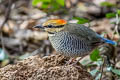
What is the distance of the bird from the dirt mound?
25 cm

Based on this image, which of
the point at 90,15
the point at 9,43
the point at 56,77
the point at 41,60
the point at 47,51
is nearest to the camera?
the point at 56,77

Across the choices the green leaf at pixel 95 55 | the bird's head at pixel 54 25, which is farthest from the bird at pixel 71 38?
the green leaf at pixel 95 55

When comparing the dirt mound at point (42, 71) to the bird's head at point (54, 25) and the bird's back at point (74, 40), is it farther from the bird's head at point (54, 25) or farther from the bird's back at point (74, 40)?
the bird's head at point (54, 25)

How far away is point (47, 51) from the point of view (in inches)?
305

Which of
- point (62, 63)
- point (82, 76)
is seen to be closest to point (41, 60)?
point (62, 63)

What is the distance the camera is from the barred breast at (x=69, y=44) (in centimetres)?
426

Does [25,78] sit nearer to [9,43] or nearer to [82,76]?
[82,76]

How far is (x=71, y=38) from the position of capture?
4.30m

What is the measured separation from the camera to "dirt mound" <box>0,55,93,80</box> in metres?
3.81

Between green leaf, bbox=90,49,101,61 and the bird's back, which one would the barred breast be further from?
green leaf, bbox=90,49,101,61

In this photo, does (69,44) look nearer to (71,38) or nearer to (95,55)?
(71,38)

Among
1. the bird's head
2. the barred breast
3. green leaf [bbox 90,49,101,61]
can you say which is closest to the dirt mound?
the barred breast

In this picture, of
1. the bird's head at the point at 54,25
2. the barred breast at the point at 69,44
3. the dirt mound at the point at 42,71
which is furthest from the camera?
the bird's head at the point at 54,25

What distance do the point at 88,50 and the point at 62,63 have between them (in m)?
0.45
